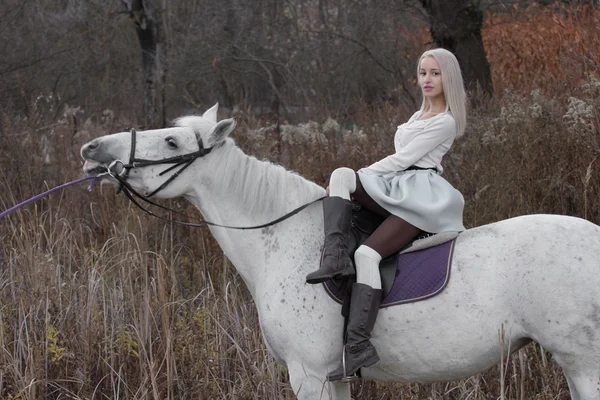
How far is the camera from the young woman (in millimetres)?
2766

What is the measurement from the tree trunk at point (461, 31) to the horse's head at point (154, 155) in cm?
564

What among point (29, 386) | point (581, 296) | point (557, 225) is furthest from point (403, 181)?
point (29, 386)

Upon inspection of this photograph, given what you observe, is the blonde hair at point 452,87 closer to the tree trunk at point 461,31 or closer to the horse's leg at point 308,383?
the horse's leg at point 308,383

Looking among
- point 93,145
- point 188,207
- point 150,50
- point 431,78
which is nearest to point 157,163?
point 93,145

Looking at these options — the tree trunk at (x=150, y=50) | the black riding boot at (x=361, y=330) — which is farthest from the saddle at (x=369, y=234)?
the tree trunk at (x=150, y=50)

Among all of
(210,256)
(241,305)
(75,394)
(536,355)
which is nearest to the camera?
(75,394)

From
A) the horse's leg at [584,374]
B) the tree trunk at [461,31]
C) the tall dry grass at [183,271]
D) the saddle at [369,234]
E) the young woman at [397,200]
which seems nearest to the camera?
the horse's leg at [584,374]

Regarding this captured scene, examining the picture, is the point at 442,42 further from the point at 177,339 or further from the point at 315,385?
the point at 315,385

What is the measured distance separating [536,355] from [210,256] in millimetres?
2501

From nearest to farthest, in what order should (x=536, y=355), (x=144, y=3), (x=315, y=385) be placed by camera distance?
(x=315, y=385)
(x=536, y=355)
(x=144, y=3)

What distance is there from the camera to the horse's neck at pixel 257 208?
303 centimetres

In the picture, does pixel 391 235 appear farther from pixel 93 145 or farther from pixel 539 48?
pixel 539 48

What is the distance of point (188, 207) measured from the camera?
19.3ft

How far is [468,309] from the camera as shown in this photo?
2.76 m
